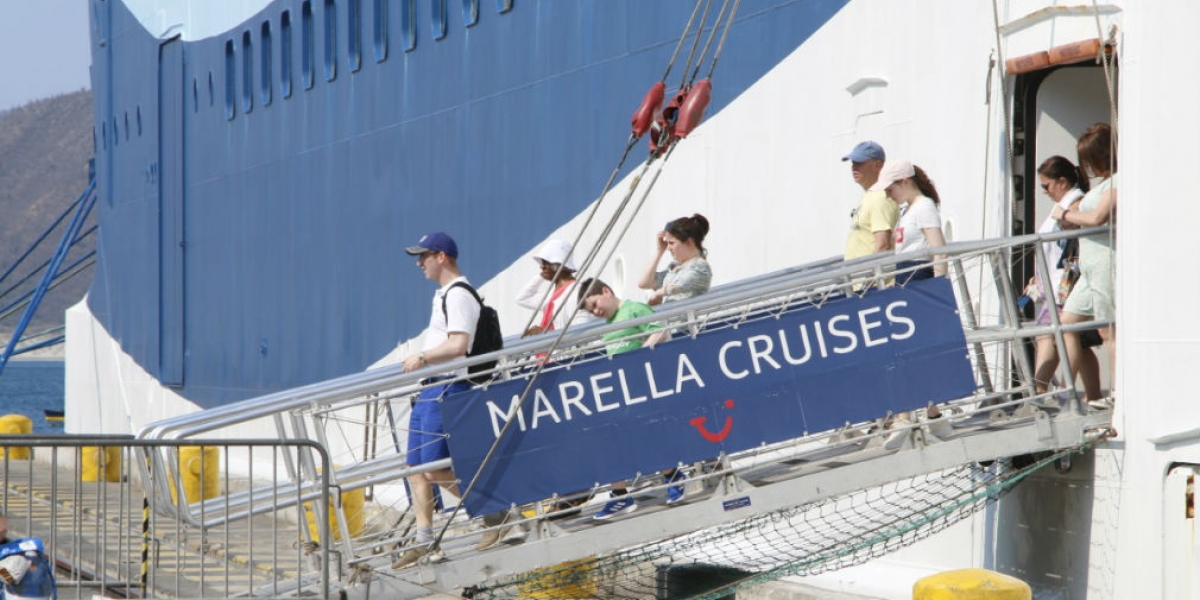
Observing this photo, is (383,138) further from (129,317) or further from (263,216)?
(129,317)

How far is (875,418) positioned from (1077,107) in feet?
7.32

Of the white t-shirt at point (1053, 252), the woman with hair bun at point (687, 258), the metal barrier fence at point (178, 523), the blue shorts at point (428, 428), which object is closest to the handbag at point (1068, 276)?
the white t-shirt at point (1053, 252)

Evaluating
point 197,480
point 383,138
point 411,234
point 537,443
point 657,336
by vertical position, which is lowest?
point 197,480

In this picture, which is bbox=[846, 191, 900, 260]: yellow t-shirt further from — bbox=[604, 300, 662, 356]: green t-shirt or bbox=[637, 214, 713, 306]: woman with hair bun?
bbox=[604, 300, 662, 356]: green t-shirt

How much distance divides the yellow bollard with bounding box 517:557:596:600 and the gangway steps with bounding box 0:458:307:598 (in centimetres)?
113

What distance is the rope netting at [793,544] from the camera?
23.0 feet

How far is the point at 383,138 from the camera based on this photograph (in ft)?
52.6

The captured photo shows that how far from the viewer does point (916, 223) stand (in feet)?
23.3

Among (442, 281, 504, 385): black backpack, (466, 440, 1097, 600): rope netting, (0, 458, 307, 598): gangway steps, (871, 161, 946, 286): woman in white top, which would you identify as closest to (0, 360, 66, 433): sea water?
(0, 458, 307, 598): gangway steps

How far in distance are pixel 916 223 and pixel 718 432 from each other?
53.5 inches

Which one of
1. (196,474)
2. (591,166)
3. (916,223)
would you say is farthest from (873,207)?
(196,474)

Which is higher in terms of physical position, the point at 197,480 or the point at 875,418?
the point at 875,418

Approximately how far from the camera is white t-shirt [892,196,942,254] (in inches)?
279

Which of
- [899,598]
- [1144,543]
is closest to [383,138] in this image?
[899,598]
